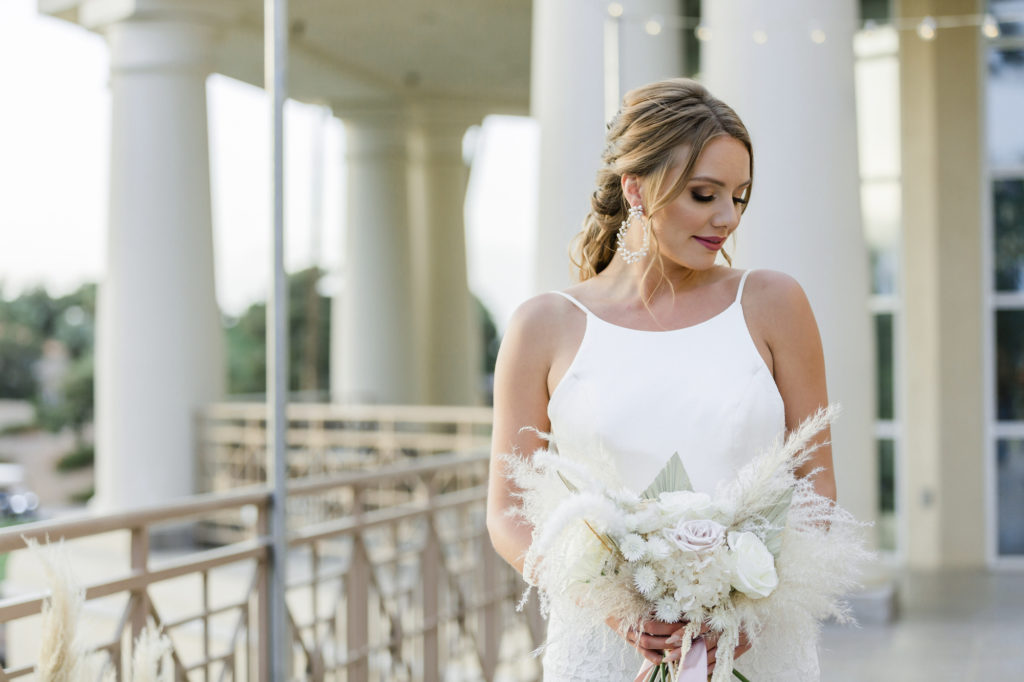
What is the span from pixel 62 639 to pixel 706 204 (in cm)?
149

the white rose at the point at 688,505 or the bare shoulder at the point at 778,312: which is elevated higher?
the bare shoulder at the point at 778,312

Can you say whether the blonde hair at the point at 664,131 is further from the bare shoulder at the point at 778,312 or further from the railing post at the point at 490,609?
the railing post at the point at 490,609

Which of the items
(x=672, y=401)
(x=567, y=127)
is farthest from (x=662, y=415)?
(x=567, y=127)

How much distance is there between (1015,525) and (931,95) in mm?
3148

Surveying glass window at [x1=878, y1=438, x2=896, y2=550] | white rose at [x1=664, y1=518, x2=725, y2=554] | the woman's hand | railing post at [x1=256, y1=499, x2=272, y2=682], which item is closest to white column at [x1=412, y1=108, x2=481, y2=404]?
glass window at [x1=878, y1=438, x2=896, y2=550]

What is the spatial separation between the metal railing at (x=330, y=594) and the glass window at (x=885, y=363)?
10.3ft

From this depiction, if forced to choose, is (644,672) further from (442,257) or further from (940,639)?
(442,257)

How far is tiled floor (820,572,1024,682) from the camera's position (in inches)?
207

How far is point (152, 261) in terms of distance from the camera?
32.4ft

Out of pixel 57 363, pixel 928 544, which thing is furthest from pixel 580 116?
pixel 57 363

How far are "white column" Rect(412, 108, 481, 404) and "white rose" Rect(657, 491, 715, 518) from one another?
13746 millimetres

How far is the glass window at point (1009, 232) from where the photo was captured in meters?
7.68

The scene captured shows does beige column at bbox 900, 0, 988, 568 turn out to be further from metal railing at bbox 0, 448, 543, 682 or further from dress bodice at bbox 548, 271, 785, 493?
dress bodice at bbox 548, 271, 785, 493

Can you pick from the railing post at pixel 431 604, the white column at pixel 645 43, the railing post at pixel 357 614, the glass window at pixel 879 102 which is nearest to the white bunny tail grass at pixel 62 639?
the railing post at pixel 357 614
